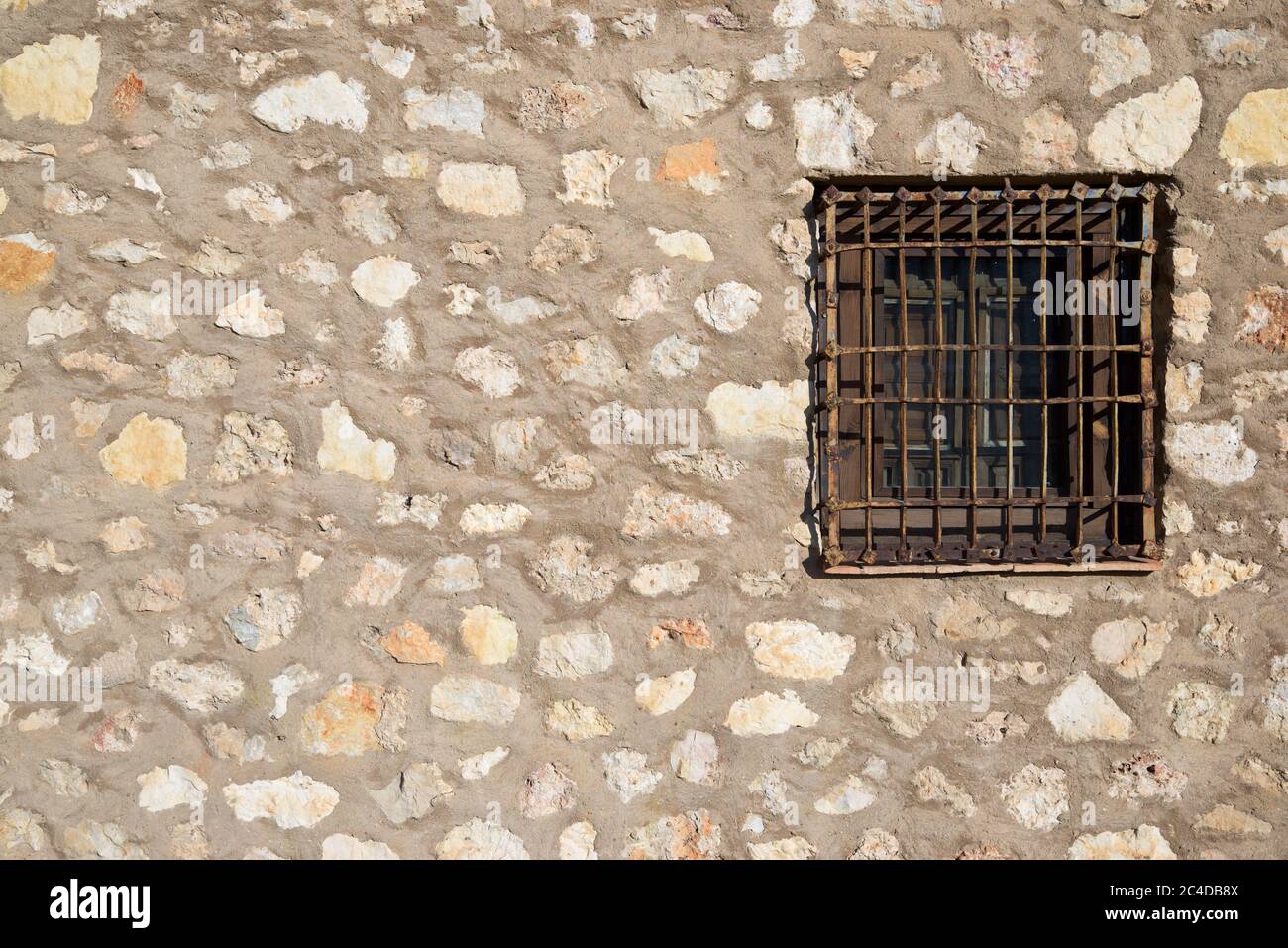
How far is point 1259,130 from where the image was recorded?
2895 millimetres

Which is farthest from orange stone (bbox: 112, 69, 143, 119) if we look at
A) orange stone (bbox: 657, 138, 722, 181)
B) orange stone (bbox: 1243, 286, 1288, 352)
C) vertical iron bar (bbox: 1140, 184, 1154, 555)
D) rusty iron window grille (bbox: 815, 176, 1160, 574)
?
orange stone (bbox: 1243, 286, 1288, 352)

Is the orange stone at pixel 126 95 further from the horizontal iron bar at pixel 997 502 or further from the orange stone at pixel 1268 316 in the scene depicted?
the orange stone at pixel 1268 316

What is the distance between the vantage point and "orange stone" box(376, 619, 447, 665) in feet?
9.31

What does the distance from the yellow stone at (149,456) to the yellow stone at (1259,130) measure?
2979mm

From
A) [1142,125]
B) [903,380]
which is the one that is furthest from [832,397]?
[1142,125]

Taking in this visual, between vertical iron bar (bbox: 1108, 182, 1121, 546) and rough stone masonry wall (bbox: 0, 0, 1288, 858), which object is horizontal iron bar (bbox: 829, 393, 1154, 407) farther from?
rough stone masonry wall (bbox: 0, 0, 1288, 858)

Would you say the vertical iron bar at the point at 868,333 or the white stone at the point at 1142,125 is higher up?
the white stone at the point at 1142,125

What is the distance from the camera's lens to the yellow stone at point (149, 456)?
9.32ft

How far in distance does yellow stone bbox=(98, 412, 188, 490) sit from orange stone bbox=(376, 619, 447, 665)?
71 centimetres

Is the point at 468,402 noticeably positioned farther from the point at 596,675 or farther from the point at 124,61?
the point at 124,61

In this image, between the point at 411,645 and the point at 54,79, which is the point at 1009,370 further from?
the point at 54,79

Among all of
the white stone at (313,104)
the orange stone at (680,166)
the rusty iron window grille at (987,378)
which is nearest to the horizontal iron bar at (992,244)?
the rusty iron window grille at (987,378)

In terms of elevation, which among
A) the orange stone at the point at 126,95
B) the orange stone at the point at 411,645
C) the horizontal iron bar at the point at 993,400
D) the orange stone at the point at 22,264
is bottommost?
the orange stone at the point at 411,645

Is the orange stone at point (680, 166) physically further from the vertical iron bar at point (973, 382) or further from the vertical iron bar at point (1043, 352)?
the vertical iron bar at point (1043, 352)
